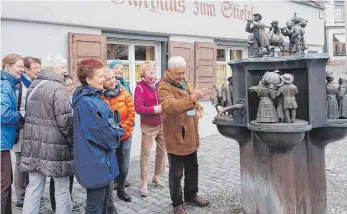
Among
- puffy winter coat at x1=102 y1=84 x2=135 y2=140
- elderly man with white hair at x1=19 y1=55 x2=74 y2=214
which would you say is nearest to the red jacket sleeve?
puffy winter coat at x1=102 y1=84 x2=135 y2=140

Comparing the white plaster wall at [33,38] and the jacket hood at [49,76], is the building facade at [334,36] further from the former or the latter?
the jacket hood at [49,76]

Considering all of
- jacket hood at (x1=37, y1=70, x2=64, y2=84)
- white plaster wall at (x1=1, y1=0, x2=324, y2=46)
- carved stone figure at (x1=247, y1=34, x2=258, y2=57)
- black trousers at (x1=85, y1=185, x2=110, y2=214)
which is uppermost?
white plaster wall at (x1=1, y1=0, x2=324, y2=46)

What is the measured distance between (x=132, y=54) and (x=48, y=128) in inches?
163

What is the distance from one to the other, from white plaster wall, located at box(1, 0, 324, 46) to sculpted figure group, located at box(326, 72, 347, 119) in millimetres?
4230

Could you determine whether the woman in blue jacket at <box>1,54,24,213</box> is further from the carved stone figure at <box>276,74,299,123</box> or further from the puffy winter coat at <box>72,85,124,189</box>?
the carved stone figure at <box>276,74,299,123</box>

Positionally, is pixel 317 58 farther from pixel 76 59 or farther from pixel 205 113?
pixel 205 113

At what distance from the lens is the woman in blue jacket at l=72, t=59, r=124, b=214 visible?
2955 mm

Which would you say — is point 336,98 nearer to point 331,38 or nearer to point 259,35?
point 259,35

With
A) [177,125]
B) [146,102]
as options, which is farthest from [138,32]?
[177,125]

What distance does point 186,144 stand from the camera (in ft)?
12.4

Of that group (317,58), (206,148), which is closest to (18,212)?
(317,58)

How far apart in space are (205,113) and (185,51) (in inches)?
62.8

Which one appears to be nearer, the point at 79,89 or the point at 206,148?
the point at 79,89

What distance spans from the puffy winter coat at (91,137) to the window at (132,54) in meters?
3.84
